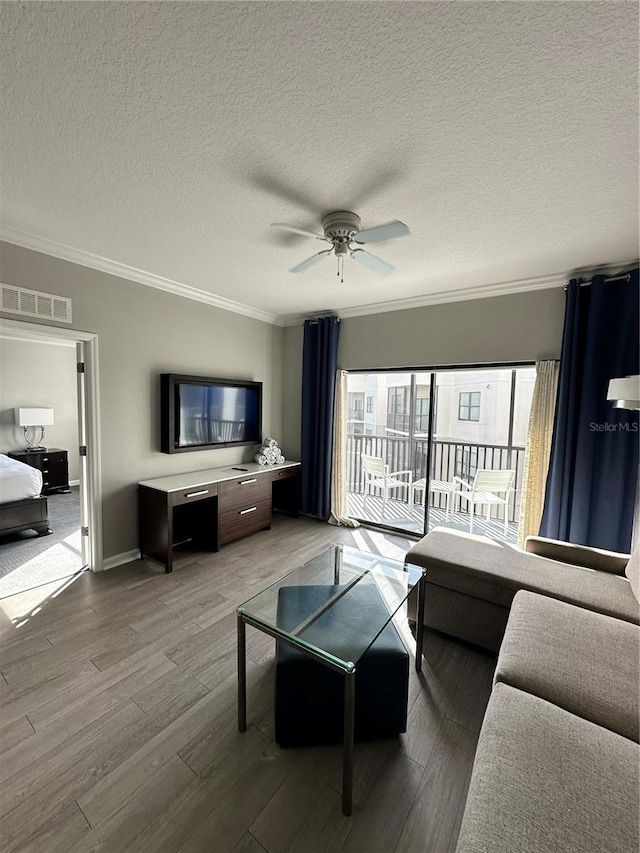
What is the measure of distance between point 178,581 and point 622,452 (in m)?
3.66

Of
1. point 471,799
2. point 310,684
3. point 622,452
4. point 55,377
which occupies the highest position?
point 55,377

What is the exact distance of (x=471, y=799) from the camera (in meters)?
0.94

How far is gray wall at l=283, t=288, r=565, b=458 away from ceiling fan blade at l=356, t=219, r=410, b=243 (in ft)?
6.14

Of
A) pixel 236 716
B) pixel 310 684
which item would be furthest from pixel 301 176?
pixel 236 716

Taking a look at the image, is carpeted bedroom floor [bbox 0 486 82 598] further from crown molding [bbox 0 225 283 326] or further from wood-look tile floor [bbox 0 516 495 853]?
crown molding [bbox 0 225 283 326]

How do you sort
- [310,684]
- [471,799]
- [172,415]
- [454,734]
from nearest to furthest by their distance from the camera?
[471,799], [310,684], [454,734], [172,415]

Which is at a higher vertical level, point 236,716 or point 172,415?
point 172,415

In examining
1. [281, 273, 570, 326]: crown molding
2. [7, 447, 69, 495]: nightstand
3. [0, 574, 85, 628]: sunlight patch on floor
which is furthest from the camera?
[7, 447, 69, 495]: nightstand

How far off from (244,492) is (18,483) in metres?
2.33

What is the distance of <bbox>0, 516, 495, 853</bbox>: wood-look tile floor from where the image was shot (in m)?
1.21

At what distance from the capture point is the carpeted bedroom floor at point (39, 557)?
281cm

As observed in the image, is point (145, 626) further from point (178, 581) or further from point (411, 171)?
point (411, 171)

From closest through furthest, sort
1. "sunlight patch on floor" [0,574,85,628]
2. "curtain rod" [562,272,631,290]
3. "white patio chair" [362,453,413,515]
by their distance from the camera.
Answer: "sunlight patch on floor" [0,574,85,628]
"curtain rod" [562,272,631,290]
"white patio chair" [362,453,413,515]

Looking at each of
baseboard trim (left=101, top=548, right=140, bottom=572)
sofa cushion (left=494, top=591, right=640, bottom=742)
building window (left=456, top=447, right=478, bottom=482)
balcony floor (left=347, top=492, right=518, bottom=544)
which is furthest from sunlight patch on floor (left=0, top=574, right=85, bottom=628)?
building window (left=456, top=447, right=478, bottom=482)
